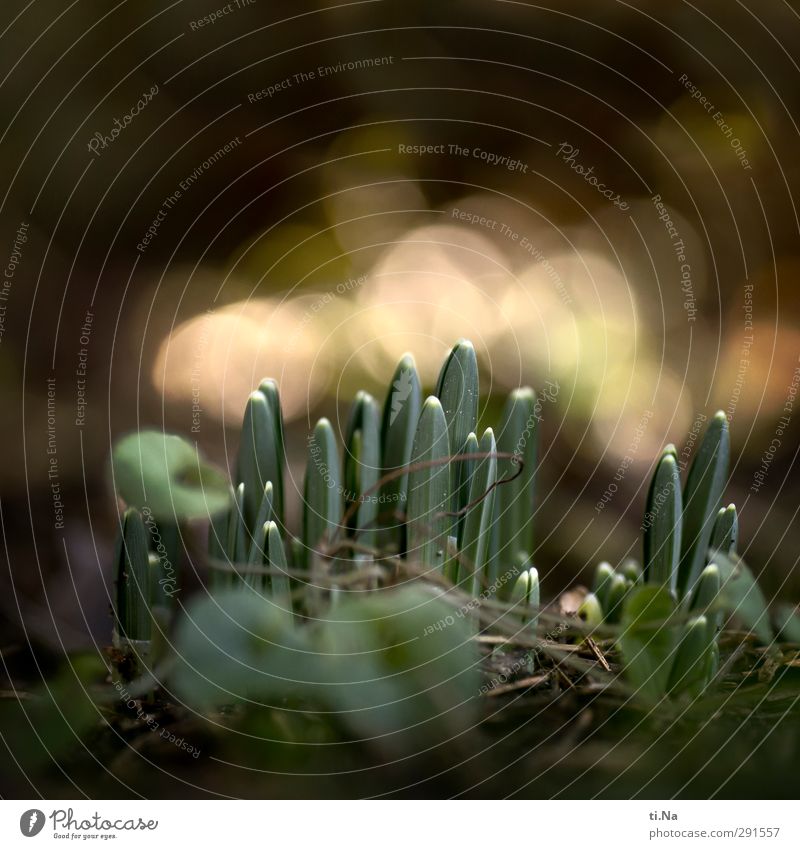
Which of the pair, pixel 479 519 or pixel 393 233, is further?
pixel 393 233

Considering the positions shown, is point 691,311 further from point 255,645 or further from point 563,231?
point 255,645

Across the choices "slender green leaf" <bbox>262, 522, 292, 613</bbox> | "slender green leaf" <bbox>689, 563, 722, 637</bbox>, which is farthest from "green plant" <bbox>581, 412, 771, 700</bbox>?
"slender green leaf" <bbox>262, 522, 292, 613</bbox>

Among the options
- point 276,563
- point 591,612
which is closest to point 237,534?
point 276,563

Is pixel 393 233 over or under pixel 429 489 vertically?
over

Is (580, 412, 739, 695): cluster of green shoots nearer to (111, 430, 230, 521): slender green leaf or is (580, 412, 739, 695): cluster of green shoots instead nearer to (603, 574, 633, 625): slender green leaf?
(603, 574, 633, 625): slender green leaf

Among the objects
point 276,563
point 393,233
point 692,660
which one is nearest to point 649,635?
point 692,660

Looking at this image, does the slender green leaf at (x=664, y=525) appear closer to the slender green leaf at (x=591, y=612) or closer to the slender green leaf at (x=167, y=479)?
the slender green leaf at (x=591, y=612)

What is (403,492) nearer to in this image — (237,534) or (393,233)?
(237,534)
